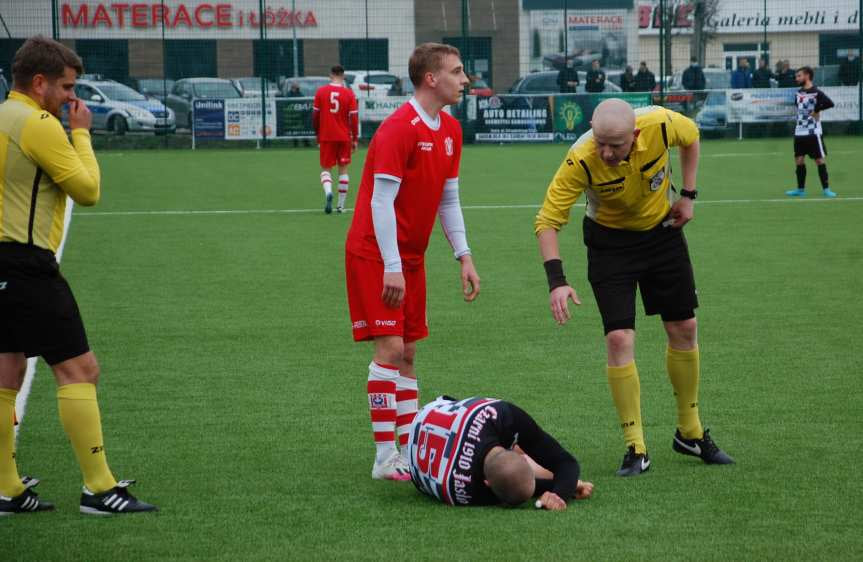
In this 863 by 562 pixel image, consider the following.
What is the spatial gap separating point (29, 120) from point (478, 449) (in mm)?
2231

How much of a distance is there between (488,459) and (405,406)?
1100mm

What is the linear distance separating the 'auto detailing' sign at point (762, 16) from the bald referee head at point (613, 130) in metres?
29.5

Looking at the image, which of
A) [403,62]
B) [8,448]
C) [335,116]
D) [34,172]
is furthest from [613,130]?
[403,62]

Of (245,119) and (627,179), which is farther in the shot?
(245,119)

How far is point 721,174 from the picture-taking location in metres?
22.6

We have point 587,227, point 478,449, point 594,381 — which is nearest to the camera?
point 478,449

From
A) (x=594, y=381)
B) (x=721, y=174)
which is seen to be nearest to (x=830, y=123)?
(x=721, y=174)

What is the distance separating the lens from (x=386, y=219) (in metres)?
5.48

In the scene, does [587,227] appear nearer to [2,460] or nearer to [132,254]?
[2,460]

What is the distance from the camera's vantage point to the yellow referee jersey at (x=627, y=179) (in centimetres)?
552

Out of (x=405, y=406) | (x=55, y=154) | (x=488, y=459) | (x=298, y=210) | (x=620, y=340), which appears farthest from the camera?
(x=298, y=210)

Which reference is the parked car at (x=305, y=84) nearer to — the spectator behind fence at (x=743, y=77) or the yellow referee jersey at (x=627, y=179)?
the spectator behind fence at (x=743, y=77)

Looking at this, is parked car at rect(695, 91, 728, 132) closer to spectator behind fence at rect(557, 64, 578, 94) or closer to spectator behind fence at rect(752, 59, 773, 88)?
spectator behind fence at rect(752, 59, 773, 88)

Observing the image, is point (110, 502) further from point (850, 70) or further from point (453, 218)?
point (850, 70)
